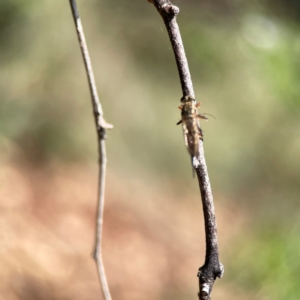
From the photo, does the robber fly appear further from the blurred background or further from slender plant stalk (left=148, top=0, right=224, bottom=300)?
the blurred background

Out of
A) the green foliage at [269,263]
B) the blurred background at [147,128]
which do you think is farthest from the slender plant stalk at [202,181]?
the blurred background at [147,128]

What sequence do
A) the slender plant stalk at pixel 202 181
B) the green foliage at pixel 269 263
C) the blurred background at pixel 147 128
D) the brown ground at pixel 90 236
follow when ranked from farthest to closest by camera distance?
1. the blurred background at pixel 147 128
2. the brown ground at pixel 90 236
3. the green foliage at pixel 269 263
4. the slender plant stalk at pixel 202 181

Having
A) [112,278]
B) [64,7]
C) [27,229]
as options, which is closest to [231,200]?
[112,278]

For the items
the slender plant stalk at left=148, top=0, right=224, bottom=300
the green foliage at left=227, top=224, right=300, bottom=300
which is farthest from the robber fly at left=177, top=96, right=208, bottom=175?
the green foliage at left=227, top=224, right=300, bottom=300

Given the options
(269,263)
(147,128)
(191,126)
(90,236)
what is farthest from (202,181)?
(147,128)

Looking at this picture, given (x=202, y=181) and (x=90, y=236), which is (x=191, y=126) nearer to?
(x=202, y=181)

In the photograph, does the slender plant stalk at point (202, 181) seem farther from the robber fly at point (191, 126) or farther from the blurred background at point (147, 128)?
the blurred background at point (147, 128)
